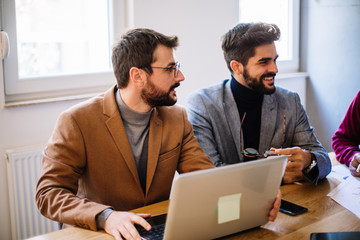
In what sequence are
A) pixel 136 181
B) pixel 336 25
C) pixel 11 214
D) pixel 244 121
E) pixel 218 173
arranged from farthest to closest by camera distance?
pixel 336 25
pixel 11 214
pixel 244 121
pixel 136 181
pixel 218 173

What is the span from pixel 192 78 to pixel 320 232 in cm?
198

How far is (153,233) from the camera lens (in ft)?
4.66

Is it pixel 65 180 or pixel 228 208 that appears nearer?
pixel 228 208

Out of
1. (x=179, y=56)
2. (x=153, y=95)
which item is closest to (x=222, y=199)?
(x=153, y=95)

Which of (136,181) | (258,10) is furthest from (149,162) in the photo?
(258,10)

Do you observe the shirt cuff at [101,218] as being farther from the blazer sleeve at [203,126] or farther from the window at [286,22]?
the window at [286,22]

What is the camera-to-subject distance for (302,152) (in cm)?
203

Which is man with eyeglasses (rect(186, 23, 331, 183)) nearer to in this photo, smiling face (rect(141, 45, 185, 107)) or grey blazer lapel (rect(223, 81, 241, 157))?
grey blazer lapel (rect(223, 81, 241, 157))

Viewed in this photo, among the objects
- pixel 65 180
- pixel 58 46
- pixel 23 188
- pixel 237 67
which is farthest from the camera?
pixel 58 46

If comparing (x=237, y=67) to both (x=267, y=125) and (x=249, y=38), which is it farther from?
(x=267, y=125)

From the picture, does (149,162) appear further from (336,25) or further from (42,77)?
(336,25)

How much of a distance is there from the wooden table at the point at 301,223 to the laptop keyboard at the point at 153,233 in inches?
4.1

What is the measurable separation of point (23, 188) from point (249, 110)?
131cm

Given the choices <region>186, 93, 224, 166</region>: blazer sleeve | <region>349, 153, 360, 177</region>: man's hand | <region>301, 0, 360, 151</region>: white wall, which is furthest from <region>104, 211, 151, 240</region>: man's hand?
<region>301, 0, 360, 151</region>: white wall
